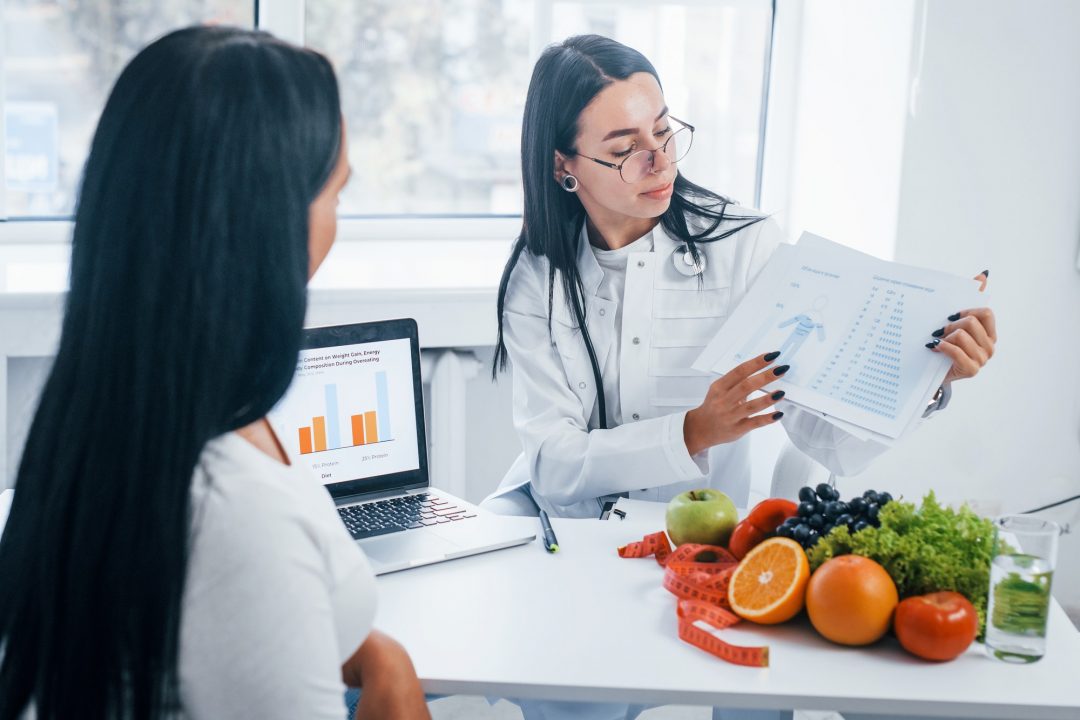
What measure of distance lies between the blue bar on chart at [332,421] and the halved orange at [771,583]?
675mm

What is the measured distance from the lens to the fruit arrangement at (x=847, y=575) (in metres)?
1.09

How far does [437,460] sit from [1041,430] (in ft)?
4.45

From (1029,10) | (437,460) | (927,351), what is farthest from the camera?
(437,460)

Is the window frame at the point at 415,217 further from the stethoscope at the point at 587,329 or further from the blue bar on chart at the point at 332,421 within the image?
the blue bar on chart at the point at 332,421

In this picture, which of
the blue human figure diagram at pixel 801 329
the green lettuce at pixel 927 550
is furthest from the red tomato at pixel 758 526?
the blue human figure diagram at pixel 801 329

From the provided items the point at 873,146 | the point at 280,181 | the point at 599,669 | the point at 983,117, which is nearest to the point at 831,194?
the point at 873,146

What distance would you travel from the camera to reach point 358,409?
164cm

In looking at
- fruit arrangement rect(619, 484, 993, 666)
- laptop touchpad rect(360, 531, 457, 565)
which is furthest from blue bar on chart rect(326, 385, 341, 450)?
fruit arrangement rect(619, 484, 993, 666)

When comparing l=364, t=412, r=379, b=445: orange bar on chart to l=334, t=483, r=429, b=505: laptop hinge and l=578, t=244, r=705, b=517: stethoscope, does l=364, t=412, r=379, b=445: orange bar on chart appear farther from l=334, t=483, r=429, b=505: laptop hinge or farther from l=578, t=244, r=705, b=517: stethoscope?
l=578, t=244, r=705, b=517: stethoscope

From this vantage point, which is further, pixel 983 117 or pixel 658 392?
pixel 983 117

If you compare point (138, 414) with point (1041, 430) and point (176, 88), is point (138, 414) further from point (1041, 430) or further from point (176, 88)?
point (1041, 430)

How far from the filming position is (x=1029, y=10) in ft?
7.00

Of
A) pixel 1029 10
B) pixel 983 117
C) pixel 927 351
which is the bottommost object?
pixel 927 351

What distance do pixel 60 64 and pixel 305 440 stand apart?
150cm
